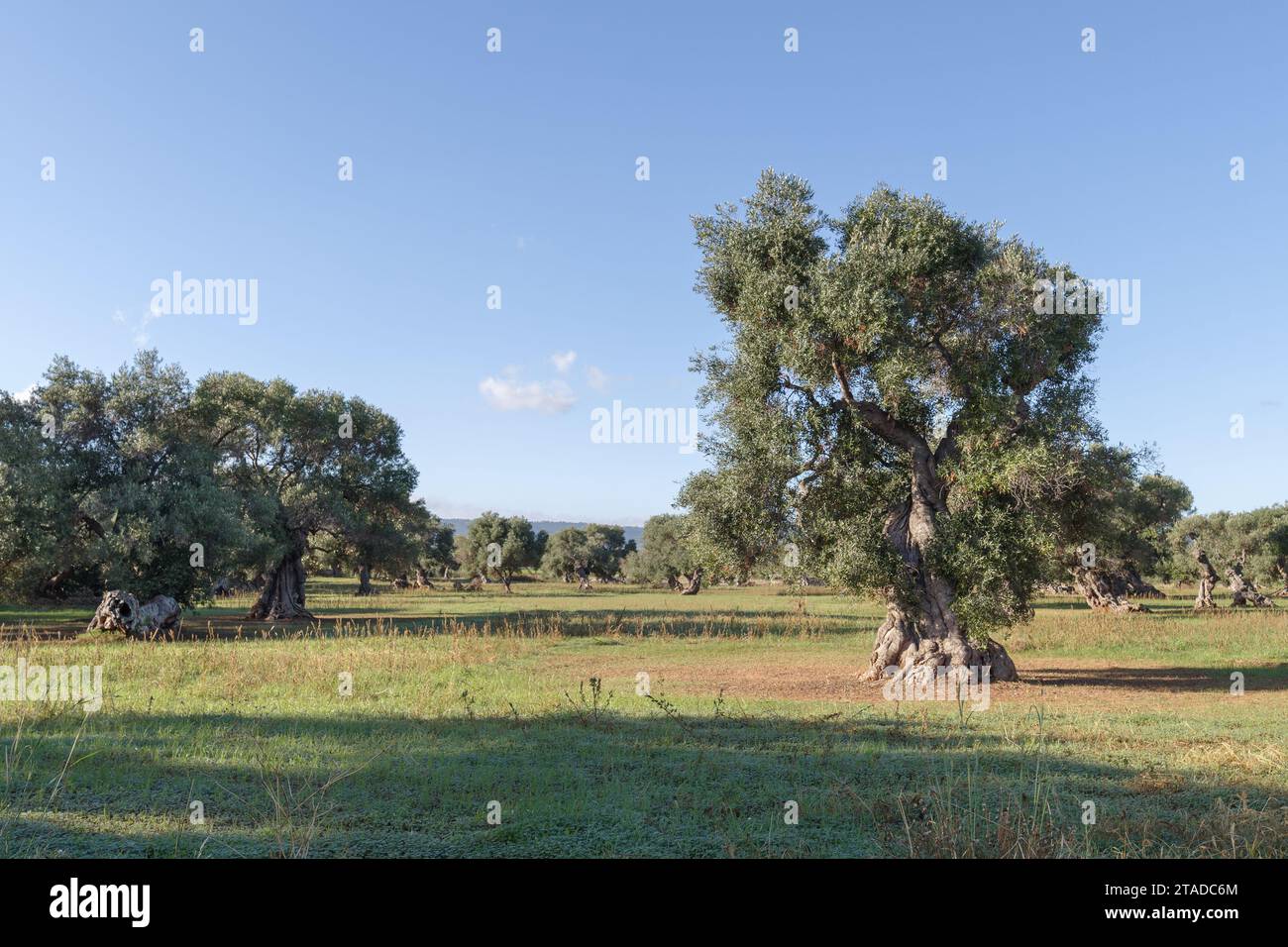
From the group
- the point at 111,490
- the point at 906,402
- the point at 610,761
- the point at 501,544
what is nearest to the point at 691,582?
the point at 501,544

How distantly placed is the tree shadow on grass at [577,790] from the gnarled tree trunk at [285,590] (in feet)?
103

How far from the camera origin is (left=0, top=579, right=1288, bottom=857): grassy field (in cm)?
777

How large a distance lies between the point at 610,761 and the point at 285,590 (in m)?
38.8

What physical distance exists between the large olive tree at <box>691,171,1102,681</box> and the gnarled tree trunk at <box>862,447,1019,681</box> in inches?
2.0

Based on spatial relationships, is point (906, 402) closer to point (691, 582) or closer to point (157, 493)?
point (157, 493)

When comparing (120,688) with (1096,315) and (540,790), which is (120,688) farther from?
(1096,315)

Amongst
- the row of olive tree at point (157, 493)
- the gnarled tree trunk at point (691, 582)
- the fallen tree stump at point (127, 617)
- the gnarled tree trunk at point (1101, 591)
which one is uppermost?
the row of olive tree at point (157, 493)

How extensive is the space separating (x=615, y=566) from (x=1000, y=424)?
105 m

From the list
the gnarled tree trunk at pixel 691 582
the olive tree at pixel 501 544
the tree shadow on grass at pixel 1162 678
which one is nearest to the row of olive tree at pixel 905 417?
the tree shadow on grass at pixel 1162 678

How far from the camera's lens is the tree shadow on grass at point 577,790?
25.1ft

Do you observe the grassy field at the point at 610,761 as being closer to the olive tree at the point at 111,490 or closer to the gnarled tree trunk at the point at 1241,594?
the olive tree at the point at 111,490

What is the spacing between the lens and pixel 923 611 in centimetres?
2316

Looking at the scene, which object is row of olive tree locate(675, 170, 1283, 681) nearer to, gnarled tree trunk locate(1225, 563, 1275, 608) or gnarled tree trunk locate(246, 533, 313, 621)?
gnarled tree trunk locate(246, 533, 313, 621)

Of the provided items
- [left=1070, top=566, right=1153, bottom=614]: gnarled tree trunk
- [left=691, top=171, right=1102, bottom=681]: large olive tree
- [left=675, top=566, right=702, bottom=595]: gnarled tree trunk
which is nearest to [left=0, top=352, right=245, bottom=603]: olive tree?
[left=691, top=171, right=1102, bottom=681]: large olive tree
